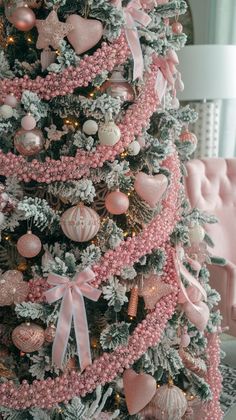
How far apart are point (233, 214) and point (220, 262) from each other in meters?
0.46

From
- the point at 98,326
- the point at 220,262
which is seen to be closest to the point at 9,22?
the point at 98,326

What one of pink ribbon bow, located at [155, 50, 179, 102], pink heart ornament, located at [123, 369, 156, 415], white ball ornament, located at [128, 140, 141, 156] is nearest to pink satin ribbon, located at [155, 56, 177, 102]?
pink ribbon bow, located at [155, 50, 179, 102]

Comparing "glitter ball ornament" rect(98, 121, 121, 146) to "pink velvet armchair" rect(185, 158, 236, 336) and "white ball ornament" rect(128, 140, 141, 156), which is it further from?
"pink velvet armchair" rect(185, 158, 236, 336)

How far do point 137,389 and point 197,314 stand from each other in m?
0.21

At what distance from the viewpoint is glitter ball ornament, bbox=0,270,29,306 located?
1.00 m

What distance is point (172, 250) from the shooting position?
1138 millimetres

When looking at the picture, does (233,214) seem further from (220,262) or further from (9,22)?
(9,22)

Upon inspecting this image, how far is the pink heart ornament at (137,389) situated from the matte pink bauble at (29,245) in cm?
35

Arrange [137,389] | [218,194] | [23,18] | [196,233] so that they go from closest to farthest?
[23,18], [137,389], [196,233], [218,194]

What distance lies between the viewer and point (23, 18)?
3.10ft

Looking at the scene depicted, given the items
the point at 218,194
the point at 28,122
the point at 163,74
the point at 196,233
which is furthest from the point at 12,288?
the point at 218,194

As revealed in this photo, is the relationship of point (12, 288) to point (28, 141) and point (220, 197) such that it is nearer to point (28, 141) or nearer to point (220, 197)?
point (28, 141)

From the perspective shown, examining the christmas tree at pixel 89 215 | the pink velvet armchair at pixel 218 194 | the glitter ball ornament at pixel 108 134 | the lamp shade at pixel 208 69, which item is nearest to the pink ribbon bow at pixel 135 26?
the christmas tree at pixel 89 215

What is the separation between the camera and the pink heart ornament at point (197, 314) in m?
1.13
